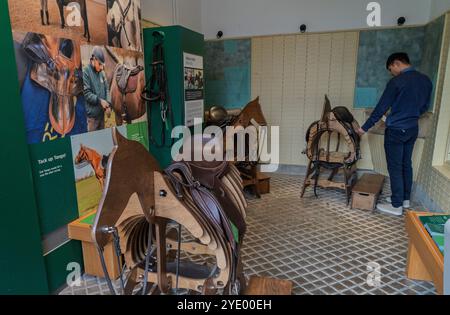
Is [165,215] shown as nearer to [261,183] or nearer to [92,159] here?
[92,159]

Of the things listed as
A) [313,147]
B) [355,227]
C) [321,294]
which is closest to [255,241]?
[321,294]

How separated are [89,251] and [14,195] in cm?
84

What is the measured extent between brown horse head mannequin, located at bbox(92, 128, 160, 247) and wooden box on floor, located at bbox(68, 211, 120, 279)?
1.38 metres

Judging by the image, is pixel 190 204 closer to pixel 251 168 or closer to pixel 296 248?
pixel 296 248

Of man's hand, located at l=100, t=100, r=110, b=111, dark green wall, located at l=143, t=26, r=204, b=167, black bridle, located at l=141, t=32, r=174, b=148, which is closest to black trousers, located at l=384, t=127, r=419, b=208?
dark green wall, located at l=143, t=26, r=204, b=167

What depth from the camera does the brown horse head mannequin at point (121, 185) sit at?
1.15 m

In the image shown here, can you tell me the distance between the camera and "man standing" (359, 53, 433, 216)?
148 inches

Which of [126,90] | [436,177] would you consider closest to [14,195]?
[126,90]

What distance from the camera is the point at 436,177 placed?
151 inches

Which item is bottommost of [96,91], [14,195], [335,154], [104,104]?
[335,154]

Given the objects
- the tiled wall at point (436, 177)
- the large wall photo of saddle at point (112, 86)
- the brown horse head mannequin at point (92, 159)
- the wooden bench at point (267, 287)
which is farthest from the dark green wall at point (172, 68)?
the tiled wall at point (436, 177)

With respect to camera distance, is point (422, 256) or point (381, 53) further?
point (381, 53)

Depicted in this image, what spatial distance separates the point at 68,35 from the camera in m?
2.43

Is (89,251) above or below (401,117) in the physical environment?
below
